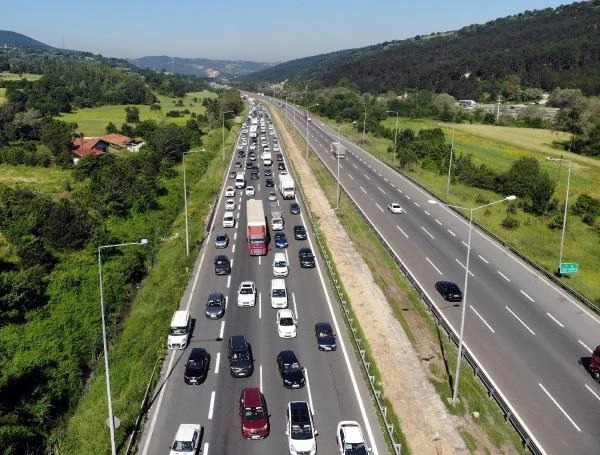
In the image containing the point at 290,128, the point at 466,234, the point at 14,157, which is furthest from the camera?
the point at 290,128

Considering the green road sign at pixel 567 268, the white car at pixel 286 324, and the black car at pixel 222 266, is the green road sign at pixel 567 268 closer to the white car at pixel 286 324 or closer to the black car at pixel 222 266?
the white car at pixel 286 324

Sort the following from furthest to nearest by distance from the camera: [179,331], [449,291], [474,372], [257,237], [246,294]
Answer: [257,237], [449,291], [246,294], [179,331], [474,372]

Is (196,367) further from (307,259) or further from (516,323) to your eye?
(516,323)

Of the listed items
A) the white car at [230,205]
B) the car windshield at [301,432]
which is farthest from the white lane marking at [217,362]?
the white car at [230,205]

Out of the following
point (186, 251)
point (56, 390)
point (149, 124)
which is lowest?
point (56, 390)

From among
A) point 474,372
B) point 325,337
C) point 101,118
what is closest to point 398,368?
point 474,372

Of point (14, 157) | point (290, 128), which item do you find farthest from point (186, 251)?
point (290, 128)

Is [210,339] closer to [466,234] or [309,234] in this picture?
[309,234]
